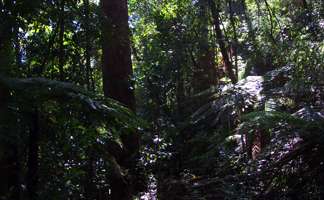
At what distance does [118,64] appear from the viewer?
288 inches

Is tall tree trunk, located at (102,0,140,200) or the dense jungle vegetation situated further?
tall tree trunk, located at (102,0,140,200)

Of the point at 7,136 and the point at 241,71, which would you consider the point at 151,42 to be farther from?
the point at 7,136

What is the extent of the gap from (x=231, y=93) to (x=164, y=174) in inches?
61.8

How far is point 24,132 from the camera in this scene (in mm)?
3939

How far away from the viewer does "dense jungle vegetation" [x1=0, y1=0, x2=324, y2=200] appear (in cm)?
395

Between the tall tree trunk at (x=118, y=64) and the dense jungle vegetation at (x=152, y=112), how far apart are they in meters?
0.02

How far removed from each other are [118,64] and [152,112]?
1.62m

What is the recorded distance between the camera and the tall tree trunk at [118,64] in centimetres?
714

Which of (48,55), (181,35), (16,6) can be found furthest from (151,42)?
(16,6)

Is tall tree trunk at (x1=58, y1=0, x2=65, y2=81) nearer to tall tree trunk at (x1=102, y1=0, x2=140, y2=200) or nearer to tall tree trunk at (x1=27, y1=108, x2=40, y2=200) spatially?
tall tree trunk at (x1=102, y1=0, x2=140, y2=200)

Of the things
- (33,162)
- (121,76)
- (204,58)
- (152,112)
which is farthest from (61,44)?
(204,58)

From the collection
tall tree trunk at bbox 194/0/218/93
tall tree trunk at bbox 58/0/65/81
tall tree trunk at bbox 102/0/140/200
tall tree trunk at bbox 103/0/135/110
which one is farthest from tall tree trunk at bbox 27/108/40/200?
tall tree trunk at bbox 194/0/218/93

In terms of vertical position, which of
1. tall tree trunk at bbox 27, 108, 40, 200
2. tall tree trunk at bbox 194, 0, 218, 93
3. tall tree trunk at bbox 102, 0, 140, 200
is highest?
tall tree trunk at bbox 194, 0, 218, 93

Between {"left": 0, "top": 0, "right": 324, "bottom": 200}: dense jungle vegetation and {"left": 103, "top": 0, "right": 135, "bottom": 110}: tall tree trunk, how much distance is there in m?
0.02
